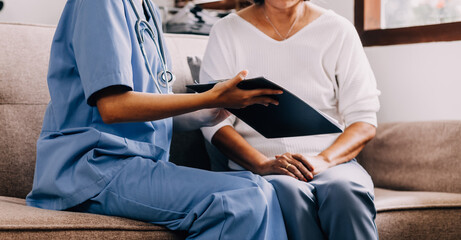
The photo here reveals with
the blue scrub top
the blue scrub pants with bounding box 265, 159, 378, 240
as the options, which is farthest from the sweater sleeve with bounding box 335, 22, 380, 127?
the blue scrub top

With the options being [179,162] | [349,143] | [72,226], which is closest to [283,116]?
[349,143]

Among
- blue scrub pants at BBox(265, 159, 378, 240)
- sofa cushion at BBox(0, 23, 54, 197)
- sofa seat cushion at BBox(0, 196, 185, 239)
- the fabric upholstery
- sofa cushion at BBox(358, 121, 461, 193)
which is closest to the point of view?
sofa seat cushion at BBox(0, 196, 185, 239)

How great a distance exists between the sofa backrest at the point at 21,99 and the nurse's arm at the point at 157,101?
53 centimetres

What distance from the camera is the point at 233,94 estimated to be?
1.11m

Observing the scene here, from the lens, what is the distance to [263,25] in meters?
1.73

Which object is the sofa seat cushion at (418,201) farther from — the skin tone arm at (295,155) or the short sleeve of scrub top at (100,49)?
the short sleeve of scrub top at (100,49)

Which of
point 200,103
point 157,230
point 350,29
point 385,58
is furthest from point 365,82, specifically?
point 157,230

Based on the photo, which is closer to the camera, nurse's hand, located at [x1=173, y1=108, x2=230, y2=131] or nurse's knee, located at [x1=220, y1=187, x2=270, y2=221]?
nurse's knee, located at [x1=220, y1=187, x2=270, y2=221]

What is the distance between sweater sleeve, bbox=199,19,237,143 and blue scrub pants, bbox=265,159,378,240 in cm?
47

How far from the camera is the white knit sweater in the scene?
163 cm

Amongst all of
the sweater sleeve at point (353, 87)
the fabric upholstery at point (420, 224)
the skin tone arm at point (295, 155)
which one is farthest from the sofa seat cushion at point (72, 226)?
the sweater sleeve at point (353, 87)

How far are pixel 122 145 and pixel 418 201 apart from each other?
806 mm

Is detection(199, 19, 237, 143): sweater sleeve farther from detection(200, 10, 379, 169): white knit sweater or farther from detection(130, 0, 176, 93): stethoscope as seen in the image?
detection(130, 0, 176, 93): stethoscope

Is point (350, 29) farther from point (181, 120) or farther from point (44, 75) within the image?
point (44, 75)
